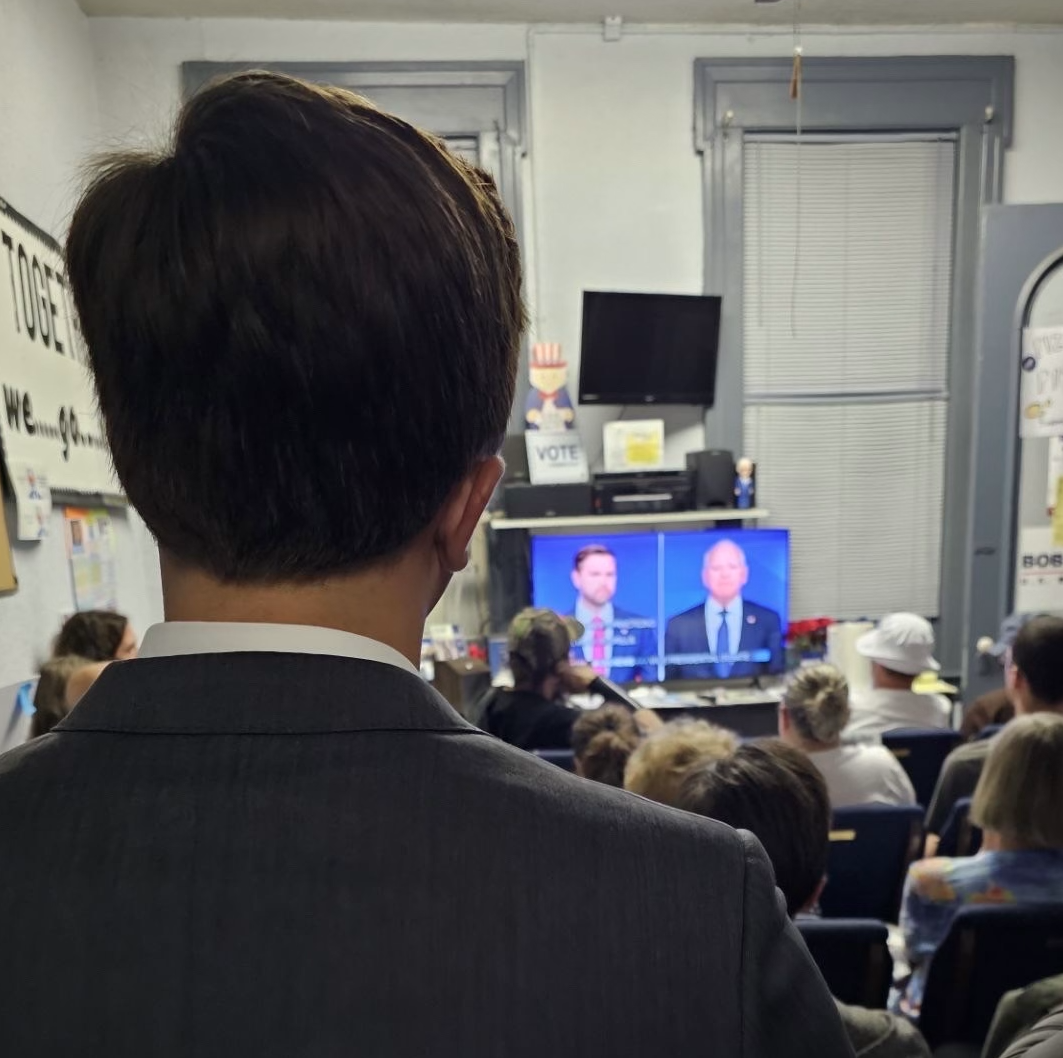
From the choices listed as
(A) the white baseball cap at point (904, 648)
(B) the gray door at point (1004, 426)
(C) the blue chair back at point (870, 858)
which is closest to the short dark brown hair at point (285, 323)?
(C) the blue chair back at point (870, 858)

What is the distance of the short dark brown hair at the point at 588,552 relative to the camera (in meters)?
3.74

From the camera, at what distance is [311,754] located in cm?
41

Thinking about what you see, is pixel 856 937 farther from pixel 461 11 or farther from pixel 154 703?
pixel 461 11

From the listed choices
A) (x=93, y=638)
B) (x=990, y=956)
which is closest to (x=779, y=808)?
(x=990, y=956)

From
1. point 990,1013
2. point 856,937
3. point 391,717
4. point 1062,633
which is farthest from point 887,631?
point 391,717

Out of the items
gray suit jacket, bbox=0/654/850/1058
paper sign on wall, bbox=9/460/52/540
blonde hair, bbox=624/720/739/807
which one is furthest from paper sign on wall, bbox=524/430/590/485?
gray suit jacket, bbox=0/654/850/1058

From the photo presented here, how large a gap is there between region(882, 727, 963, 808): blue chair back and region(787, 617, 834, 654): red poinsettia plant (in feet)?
4.74

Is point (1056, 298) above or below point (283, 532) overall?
above

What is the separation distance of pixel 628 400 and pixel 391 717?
351 cm

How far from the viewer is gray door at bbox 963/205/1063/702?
3635mm

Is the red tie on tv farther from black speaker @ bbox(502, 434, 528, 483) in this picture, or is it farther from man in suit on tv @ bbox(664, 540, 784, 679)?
black speaker @ bbox(502, 434, 528, 483)

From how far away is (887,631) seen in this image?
3.13 meters

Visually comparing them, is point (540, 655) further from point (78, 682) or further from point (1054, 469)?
point (1054, 469)

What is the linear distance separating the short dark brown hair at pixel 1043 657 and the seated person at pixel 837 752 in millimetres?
519
